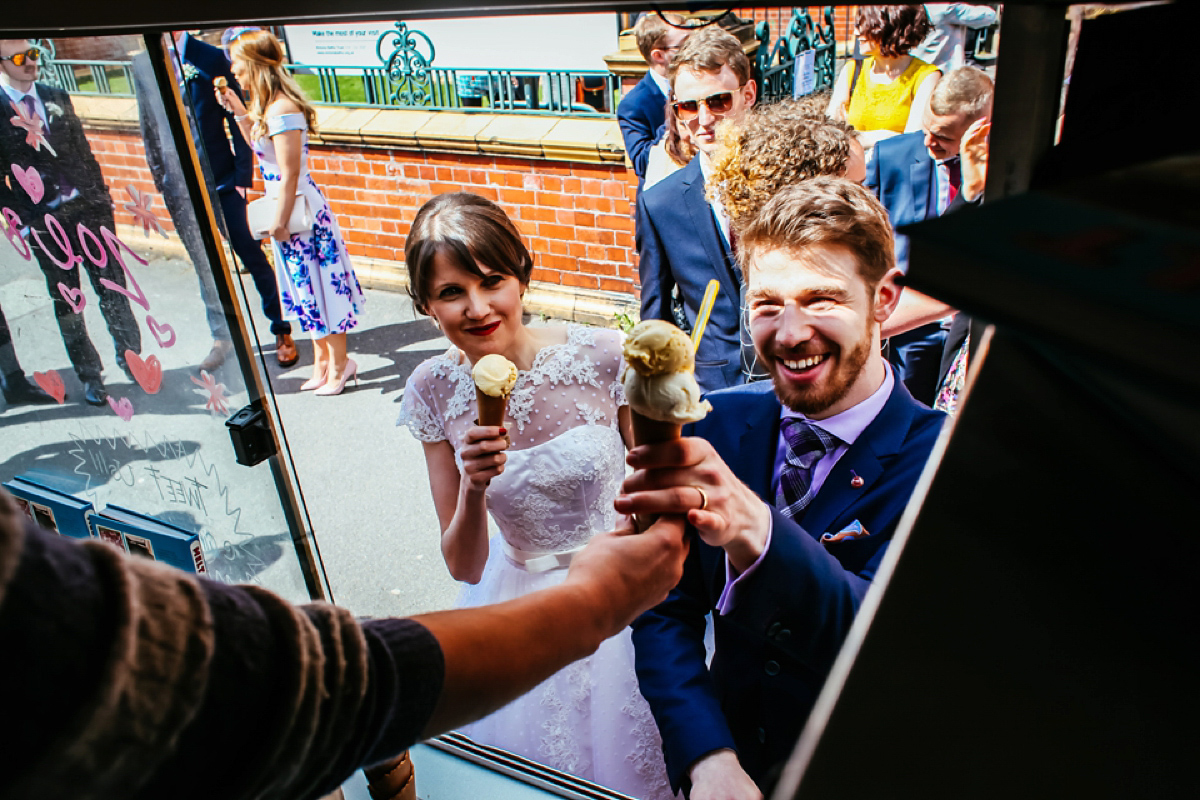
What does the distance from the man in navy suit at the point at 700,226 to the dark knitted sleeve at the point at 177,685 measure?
1.03m

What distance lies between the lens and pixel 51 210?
158 centimetres

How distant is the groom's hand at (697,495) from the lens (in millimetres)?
1042

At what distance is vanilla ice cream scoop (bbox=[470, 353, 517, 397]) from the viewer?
4.64ft

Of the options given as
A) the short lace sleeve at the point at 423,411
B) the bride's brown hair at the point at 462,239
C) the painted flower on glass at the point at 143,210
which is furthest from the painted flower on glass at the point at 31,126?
the short lace sleeve at the point at 423,411

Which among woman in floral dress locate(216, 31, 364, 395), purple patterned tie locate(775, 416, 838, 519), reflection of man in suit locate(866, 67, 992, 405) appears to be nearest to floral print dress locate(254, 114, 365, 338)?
woman in floral dress locate(216, 31, 364, 395)

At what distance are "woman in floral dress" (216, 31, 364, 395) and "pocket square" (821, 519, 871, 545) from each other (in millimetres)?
3160

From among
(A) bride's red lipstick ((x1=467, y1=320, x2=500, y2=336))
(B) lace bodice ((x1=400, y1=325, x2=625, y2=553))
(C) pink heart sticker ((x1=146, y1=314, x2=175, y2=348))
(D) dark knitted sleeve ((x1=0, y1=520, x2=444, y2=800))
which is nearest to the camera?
(D) dark knitted sleeve ((x1=0, y1=520, x2=444, y2=800))

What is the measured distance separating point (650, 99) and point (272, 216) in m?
1.92

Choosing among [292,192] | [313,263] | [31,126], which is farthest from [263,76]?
[31,126]

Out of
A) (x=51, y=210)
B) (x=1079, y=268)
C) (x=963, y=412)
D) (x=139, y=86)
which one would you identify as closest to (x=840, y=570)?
(x=963, y=412)

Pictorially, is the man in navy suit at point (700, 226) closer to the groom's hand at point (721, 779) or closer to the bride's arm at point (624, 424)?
the bride's arm at point (624, 424)

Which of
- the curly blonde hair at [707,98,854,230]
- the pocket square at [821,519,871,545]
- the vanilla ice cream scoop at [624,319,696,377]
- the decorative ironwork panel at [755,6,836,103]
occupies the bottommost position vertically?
the pocket square at [821,519,871,545]

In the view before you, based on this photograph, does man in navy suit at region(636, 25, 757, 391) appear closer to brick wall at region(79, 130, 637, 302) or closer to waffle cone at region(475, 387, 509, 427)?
waffle cone at region(475, 387, 509, 427)

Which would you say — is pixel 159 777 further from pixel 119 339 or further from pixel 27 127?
pixel 27 127
